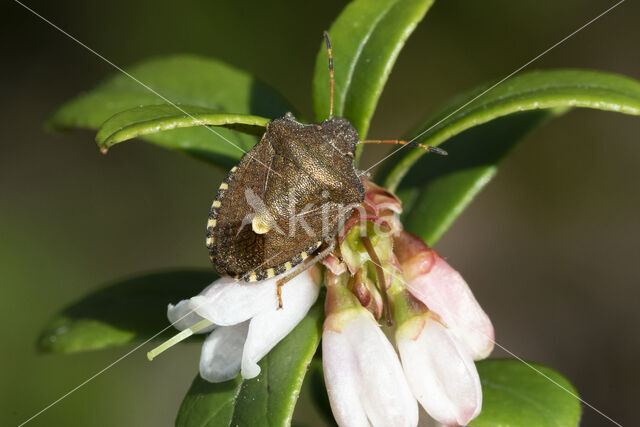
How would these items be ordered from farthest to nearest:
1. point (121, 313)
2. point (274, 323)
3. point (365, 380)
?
point (121, 313)
point (274, 323)
point (365, 380)

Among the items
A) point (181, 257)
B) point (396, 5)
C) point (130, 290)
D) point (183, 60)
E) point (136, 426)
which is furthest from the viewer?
point (181, 257)

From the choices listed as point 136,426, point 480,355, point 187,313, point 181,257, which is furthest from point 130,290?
Result: point 181,257

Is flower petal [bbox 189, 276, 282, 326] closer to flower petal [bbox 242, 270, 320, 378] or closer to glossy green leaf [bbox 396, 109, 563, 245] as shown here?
flower petal [bbox 242, 270, 320, 378]

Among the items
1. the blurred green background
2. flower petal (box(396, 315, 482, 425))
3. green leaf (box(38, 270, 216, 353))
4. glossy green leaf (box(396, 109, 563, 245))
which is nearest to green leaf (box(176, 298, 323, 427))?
flower petal (box(396, 315, 482, 425))

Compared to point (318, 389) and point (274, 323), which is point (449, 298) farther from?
point (318, 389)

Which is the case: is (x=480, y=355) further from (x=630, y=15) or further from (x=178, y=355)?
(x=630, y=15)

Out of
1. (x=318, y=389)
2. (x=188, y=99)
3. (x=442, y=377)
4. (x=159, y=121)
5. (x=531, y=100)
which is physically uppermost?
(x=188, y=99)

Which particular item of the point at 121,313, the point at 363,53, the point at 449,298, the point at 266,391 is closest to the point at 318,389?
the point at 121,313
